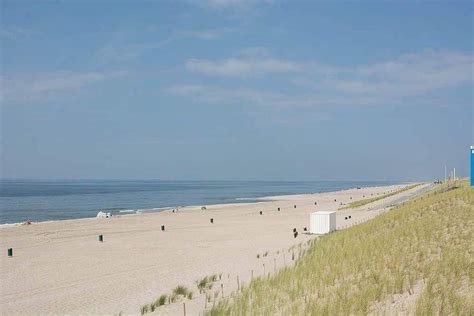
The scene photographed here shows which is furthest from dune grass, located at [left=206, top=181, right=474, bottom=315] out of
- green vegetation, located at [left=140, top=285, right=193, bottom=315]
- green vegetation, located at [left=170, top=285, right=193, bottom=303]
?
green vegetation, located at [left=140, top=285, right=193, bottom=315]

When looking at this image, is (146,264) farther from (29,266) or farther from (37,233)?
(37,233)

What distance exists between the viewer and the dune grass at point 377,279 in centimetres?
833

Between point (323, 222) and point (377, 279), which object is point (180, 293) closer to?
point (377, 279)

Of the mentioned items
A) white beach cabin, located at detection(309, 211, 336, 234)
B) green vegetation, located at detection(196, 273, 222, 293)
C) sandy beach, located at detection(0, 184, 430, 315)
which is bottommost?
sandy beach, located at detection(0, 184, 430, 315)

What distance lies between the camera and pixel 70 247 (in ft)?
71.8

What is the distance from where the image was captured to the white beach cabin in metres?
22.8

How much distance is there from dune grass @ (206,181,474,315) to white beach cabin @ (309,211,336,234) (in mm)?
6763

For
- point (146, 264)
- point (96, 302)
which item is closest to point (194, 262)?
point (146, 264)

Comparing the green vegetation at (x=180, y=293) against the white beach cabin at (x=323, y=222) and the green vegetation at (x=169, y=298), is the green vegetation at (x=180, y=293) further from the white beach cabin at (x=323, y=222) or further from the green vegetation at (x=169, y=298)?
the white beach cabin at (x=323, y=222)

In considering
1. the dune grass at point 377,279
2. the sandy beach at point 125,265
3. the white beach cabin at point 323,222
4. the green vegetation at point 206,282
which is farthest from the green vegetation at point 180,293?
the white beach cabin at point 323,222

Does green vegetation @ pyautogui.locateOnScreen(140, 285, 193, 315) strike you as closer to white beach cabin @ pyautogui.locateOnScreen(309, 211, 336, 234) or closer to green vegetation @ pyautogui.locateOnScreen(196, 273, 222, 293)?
green vegetation @ pyautogui.locateOnScreen(196, 273, 222, 293)

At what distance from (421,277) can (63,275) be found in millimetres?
10558

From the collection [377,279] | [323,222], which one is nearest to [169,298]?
[377,279]

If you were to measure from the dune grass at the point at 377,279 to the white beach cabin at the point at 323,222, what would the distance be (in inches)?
266
